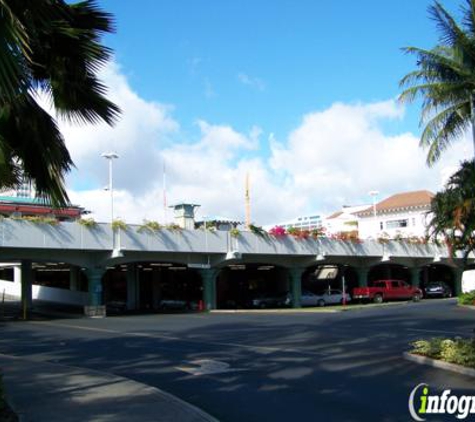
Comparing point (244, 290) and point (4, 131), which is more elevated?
point (4, 131)

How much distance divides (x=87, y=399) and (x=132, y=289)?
3725 centimetres

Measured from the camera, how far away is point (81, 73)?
32.1 ft

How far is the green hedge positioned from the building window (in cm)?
7210

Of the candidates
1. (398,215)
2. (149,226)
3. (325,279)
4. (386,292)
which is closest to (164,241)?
(149,226)

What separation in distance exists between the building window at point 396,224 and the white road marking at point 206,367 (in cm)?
7294

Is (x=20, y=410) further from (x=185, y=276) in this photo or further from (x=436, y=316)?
(x=185, y=276)

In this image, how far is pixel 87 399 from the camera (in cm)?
985

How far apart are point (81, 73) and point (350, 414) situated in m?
6.32

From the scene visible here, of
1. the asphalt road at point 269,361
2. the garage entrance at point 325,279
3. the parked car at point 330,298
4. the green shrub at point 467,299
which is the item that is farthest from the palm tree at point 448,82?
the garage entrance at point 325,279

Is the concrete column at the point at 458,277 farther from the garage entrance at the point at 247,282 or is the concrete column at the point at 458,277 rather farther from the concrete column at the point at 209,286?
the concrete column at the point at 209,286

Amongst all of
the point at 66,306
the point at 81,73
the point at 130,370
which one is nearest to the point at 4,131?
the point at 81,73

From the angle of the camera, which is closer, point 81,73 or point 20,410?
point 20,410

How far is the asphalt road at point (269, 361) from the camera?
9.91 m

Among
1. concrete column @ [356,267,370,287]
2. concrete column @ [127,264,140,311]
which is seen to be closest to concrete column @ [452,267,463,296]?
concrete column @ [356,267,370,287]
